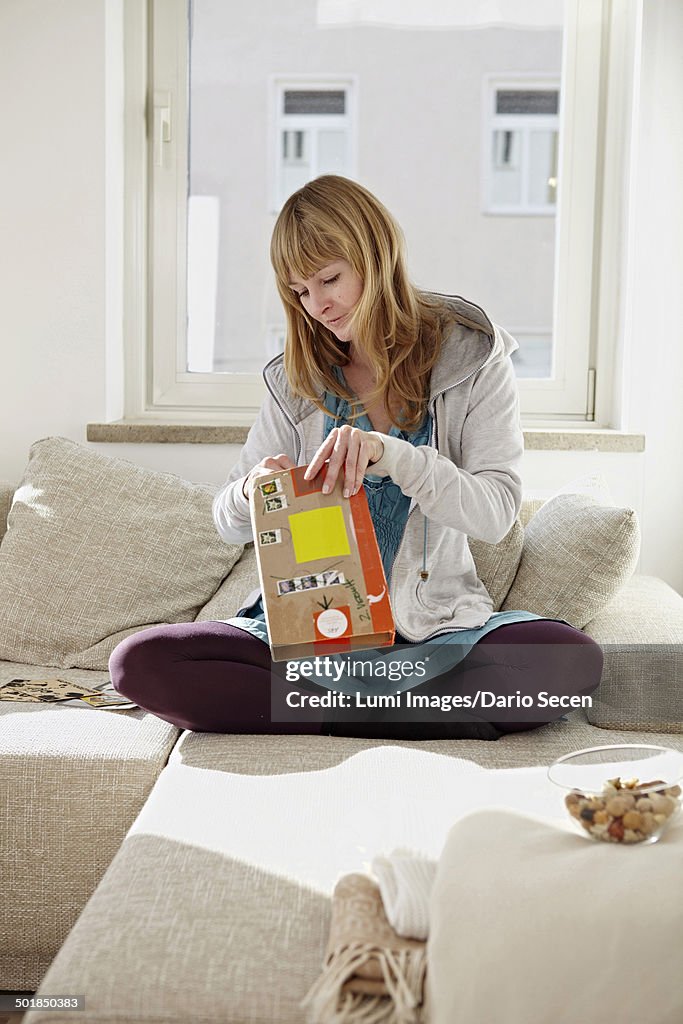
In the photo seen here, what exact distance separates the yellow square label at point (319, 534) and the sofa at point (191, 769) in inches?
11.3

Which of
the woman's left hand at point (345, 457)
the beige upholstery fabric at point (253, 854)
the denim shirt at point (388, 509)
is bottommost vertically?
the beige upholstery fabric at point (253, 854)

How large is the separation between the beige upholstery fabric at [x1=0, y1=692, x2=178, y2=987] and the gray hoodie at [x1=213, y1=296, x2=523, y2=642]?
1.55ft

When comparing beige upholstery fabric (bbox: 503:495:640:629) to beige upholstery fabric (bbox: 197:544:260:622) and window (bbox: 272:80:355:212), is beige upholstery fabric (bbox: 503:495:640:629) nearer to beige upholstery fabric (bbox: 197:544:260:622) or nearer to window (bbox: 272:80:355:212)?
beige upholstery fabric (bbox: 197:544:260:622)

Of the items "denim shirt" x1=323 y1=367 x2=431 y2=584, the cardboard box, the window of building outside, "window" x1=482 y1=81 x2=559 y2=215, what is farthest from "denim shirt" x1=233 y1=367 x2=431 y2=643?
"window" x1=482 y1=81 x2=559 y2=215

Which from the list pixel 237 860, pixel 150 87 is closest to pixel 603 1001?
pixel 237 860

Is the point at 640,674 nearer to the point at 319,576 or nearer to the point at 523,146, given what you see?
the point at 319,576

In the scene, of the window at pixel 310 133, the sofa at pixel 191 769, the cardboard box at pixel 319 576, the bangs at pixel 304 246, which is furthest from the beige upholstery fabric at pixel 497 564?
the window at pixel 310 133

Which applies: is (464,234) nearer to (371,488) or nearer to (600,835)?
(371,488)

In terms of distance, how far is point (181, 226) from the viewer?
2.69 m

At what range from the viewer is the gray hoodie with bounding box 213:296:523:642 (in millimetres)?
1657

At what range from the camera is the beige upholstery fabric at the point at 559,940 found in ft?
2.93

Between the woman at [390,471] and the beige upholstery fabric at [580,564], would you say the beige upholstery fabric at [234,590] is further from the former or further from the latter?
the beige upholstery fabric at [580,564]

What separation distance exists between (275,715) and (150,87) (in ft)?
5.85

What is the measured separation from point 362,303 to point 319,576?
494 mm
